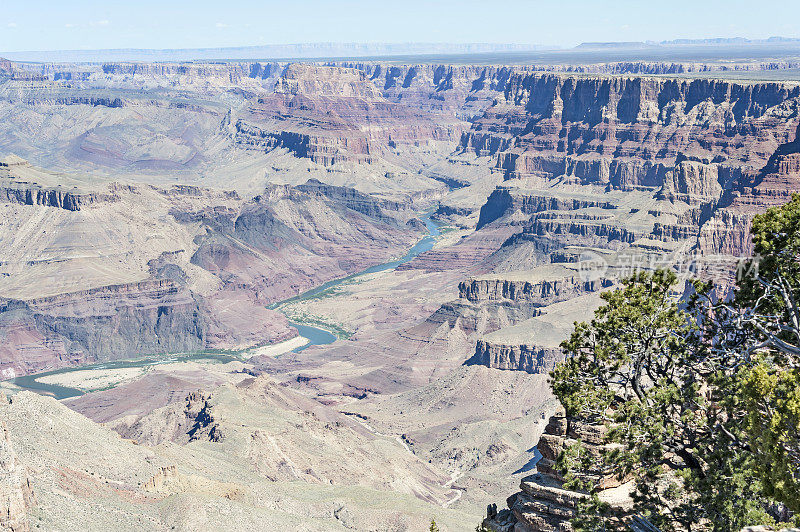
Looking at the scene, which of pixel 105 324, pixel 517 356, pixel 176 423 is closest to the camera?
pixel 176 423

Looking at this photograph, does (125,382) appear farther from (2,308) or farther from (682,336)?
(682,336)

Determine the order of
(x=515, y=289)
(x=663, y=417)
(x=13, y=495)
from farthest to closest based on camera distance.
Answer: (x=515, y=289), (x=13, y=495), (x=663, y=417)

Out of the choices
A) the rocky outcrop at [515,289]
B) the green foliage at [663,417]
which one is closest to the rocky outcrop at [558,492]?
the green foliage at [663,417]

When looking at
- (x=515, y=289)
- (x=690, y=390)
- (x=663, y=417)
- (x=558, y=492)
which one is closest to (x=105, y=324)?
(x=515, y=289)

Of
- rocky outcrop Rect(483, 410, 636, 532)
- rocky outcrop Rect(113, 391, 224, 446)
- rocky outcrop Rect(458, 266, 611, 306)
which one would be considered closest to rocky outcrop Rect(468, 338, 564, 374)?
rocky outcrop Rect(458, 266, 611, 306)

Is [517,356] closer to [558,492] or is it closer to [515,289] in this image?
[515,289]

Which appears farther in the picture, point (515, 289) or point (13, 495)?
point (515, 289)

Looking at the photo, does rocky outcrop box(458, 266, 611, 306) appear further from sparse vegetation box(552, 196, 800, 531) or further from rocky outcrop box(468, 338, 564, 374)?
sparse vegetation box(552, 196, 800, 531)

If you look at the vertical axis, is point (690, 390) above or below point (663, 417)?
above

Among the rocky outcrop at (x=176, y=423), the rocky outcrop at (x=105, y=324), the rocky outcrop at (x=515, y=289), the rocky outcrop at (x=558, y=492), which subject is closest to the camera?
Answer: the rocky outcrop at (x=558, y=492)

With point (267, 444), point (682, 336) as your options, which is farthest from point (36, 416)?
point (682, 336)

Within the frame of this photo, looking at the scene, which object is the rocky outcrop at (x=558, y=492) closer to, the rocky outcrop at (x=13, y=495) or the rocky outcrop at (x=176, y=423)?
the rocky outcrop at (x=13, y=495)
